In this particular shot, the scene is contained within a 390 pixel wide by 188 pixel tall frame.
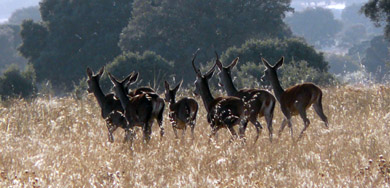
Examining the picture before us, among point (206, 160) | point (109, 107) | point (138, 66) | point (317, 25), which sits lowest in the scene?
point (206, 160)

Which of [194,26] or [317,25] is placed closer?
[194,26]

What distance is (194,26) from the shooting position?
5103cm

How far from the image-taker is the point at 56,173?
681 centimetres

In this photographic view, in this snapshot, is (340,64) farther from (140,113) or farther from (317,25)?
(140,113)

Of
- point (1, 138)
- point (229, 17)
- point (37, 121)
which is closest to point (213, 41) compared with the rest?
point (229, 17)

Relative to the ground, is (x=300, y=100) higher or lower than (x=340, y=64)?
lower

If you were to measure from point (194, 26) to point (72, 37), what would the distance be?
1234cm

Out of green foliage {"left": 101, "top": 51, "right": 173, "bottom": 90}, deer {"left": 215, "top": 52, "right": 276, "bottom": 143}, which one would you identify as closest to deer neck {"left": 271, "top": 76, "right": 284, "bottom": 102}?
deer {"left": 215, "top": 52, "right": 276, "bottom": 143}

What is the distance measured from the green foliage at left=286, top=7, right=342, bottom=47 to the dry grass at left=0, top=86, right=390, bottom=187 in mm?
154443

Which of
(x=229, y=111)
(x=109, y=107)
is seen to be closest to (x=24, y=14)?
(x=109, y=107)

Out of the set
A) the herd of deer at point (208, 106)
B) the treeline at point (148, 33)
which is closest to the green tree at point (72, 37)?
the treeline at point (148, 33)

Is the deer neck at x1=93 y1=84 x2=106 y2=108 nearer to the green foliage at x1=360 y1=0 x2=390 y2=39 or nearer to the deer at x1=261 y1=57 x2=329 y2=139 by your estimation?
the deer at x1=261 y1=57 x2=329 y2=139

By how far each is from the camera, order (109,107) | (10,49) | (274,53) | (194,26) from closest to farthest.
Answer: (109,107) < (274,53) < (194,26) < (10,49)

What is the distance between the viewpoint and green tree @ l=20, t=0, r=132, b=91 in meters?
54.3
